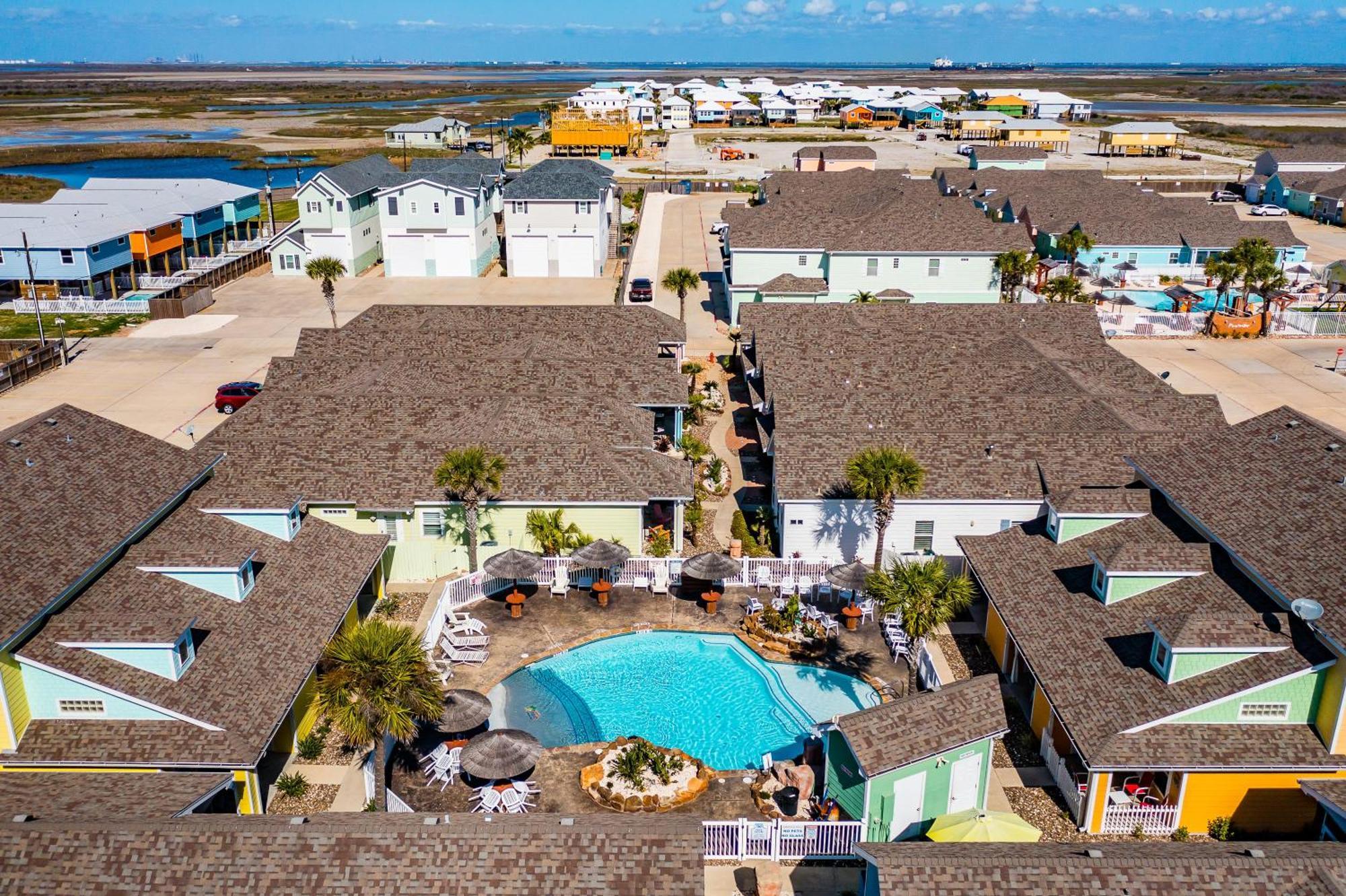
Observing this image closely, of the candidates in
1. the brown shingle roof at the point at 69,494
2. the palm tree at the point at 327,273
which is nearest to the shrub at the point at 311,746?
the brown shingle roof at the point at 69,494

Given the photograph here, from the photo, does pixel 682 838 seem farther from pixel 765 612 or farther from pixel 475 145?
pixel 475 145

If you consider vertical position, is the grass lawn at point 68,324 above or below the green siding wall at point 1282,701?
below

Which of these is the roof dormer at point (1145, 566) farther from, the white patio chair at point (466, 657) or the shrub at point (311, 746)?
the shrub at point (311, 746)

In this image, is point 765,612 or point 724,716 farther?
point 765,612

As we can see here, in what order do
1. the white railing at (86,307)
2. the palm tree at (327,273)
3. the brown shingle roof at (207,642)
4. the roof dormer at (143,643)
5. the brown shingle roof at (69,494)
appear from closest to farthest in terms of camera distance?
the brown shingle roof at (207,642) < the roof dormer at (143,643) < the brown shingle roof at (69,494) < the palm tree at (327,273) < the white railing at (86,307)

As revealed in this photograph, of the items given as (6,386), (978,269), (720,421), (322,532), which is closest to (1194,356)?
(978,269)

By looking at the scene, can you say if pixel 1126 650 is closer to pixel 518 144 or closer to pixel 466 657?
pixel 466 657
